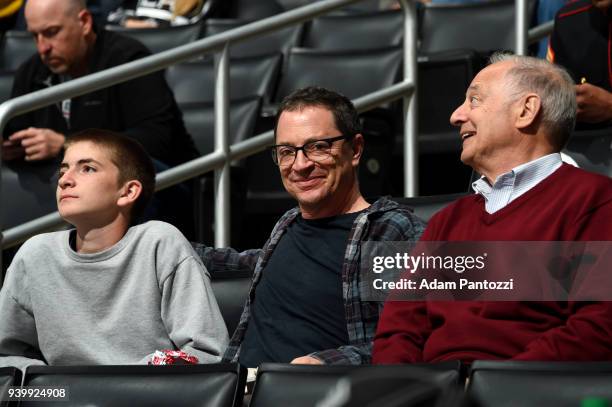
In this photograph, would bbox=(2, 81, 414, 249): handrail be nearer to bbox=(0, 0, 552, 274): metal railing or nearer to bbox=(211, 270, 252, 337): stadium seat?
bbox=(0, 0, 552, 274): metal railing

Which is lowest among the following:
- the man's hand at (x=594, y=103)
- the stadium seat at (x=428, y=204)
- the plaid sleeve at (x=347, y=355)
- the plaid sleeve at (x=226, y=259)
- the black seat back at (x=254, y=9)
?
the plaid sleeve at (x=347, y=355)

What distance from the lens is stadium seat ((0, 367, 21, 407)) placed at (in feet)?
9.07

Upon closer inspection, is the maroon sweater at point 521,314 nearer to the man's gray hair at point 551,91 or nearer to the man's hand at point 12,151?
the man's gray hair at point 551,91

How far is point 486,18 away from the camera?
19.4ft

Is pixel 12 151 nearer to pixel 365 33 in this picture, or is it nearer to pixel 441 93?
pixel 441 93

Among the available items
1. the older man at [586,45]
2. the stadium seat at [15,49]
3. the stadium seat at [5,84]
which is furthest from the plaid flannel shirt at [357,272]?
the stadium seat at [15,49]

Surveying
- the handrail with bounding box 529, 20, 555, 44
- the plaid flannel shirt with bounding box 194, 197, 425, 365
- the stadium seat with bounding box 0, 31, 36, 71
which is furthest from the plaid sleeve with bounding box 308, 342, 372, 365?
the stadium seat with bounding box 0, 31, 36, 71

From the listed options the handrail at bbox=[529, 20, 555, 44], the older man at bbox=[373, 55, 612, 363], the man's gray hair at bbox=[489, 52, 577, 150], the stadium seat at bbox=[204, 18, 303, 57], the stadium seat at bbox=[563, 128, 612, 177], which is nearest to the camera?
the older man at bbox=[373, 55, 612, 363]

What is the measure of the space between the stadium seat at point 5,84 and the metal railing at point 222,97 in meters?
1.46

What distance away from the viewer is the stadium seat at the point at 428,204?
3691 millimetres

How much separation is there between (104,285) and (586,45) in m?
1.96

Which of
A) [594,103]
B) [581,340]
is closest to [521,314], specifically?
[581,340]

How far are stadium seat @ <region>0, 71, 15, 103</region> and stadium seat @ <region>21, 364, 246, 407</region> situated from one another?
319cm

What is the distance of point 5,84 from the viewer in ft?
19.3
